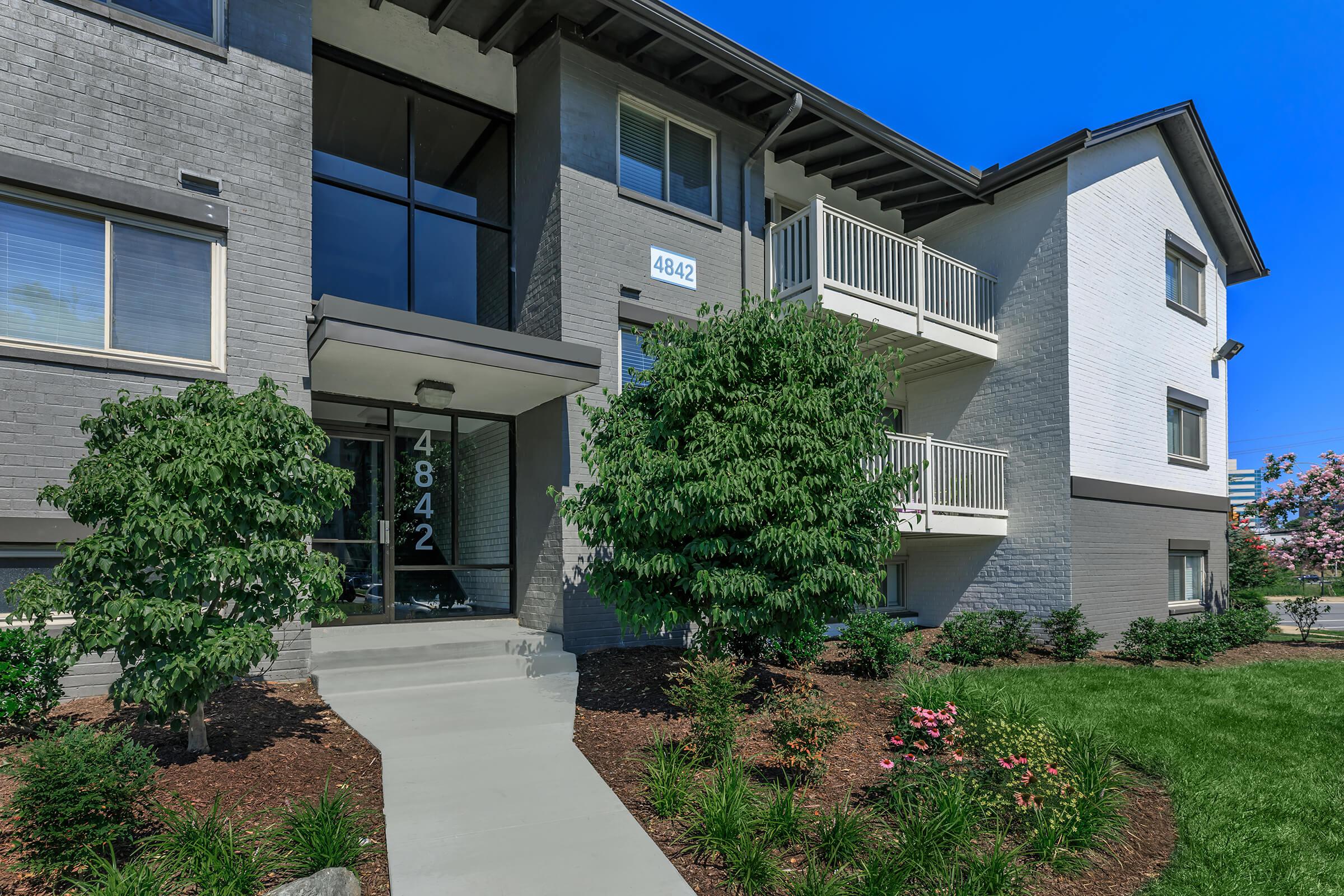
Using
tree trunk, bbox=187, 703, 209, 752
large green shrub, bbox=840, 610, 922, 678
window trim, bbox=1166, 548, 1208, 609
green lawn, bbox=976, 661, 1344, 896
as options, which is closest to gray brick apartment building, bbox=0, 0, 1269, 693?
window trim, bbox=1166, 548, 1208, 609

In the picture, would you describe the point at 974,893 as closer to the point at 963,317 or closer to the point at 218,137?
the point at 218,137

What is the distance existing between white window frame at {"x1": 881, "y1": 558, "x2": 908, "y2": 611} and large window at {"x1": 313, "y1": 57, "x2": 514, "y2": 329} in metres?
8.70

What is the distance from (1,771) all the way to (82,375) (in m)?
3.73

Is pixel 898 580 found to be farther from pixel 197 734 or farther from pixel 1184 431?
pixel 197 734

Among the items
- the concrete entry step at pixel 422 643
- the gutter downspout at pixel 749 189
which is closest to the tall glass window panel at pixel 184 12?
the concrete entry step at pixel 422 643

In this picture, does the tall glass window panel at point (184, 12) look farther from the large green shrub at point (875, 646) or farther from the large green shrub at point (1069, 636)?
the large green shrub at point (1069, 636)

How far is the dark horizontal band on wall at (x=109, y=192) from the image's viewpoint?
6.88 meters

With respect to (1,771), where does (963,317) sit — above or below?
above

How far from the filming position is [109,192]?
725 centimetres

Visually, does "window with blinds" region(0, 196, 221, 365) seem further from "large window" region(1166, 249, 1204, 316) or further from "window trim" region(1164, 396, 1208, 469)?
"large window" region(1166, 249, 1204, 316)

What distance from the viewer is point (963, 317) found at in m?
13.8

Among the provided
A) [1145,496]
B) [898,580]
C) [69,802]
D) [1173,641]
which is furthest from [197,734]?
[1145,496]

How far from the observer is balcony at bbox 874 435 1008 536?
12.3 meters

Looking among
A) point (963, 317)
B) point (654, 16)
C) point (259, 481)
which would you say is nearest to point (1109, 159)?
point (963, 317)
